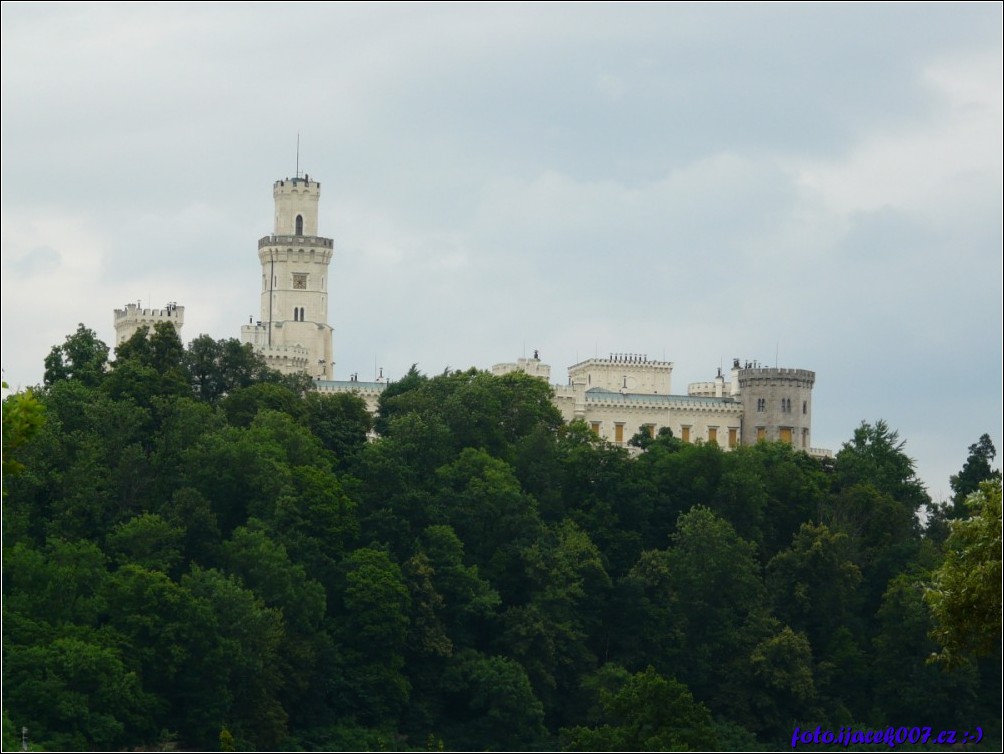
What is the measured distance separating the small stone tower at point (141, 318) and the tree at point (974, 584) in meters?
59.4

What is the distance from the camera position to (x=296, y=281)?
9662 cm

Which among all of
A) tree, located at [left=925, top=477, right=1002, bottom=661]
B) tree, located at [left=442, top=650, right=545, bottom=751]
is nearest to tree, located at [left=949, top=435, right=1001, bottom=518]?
tree, located at [left=442, top=650, right=545, bottom=751]

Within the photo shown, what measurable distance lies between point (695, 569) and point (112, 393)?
67.9ft

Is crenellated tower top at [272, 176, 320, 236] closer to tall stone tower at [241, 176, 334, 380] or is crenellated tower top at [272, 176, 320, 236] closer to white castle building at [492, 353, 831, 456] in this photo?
tall stone tower at [241, 176, 334, 380]

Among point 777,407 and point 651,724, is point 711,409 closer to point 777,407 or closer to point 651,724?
point 777,407

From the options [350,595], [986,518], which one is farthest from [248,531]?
[986,518]

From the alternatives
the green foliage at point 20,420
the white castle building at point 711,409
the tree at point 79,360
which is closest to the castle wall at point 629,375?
the white castle building at point 711,409

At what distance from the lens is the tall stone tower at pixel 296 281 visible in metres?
94.9

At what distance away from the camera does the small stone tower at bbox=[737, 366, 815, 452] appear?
3848 inches

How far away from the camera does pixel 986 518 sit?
3609 cm

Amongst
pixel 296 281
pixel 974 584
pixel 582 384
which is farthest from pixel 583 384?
pixel 974 584

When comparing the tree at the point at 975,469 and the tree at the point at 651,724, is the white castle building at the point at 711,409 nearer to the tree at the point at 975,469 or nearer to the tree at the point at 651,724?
the tree at the point at 975,469

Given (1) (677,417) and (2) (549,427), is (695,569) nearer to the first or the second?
(2) (549,427)

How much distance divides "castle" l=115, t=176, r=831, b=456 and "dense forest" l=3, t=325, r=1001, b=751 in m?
8.07
